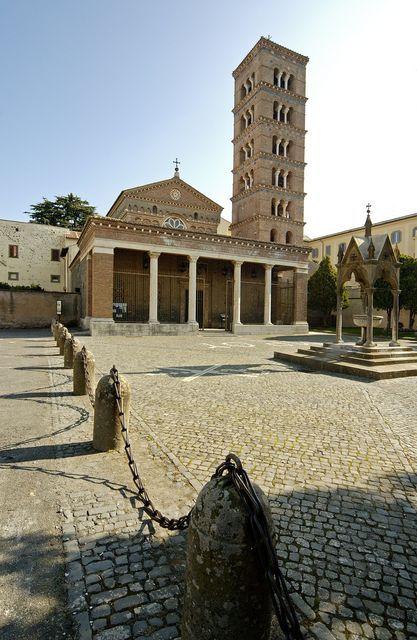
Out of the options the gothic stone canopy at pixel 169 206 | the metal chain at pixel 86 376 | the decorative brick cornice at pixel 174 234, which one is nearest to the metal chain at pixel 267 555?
the metal chain at pixel 86 376

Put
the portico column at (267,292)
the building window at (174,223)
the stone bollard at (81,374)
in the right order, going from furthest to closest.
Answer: the building window at (174,223)
the portico column at (267,292)
the stone bollard at (81,374)

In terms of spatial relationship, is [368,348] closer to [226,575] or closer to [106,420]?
[106,420]

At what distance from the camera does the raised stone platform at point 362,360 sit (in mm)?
9922

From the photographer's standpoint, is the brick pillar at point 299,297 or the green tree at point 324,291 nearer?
the brick pillar at point 299,297

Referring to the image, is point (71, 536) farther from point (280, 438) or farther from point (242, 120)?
point (242, 120)

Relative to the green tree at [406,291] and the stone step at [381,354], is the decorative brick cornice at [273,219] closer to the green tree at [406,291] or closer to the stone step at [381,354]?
the green tree at [406,291]

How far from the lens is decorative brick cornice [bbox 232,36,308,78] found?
106ft

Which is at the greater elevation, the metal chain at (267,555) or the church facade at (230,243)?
the church facade at (230,243)

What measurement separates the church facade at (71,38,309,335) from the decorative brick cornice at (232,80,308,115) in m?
0.09

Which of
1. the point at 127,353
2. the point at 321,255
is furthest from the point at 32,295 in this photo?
the point at 321,255

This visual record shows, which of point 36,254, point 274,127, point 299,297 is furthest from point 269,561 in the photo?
point 36,254

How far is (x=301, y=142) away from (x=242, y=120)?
659cm

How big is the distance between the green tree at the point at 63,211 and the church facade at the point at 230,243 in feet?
54.6

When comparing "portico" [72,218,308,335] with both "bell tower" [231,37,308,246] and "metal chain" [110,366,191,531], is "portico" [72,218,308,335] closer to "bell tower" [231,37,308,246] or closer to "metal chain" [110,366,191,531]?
"bell tower" [231,37,308,246]
